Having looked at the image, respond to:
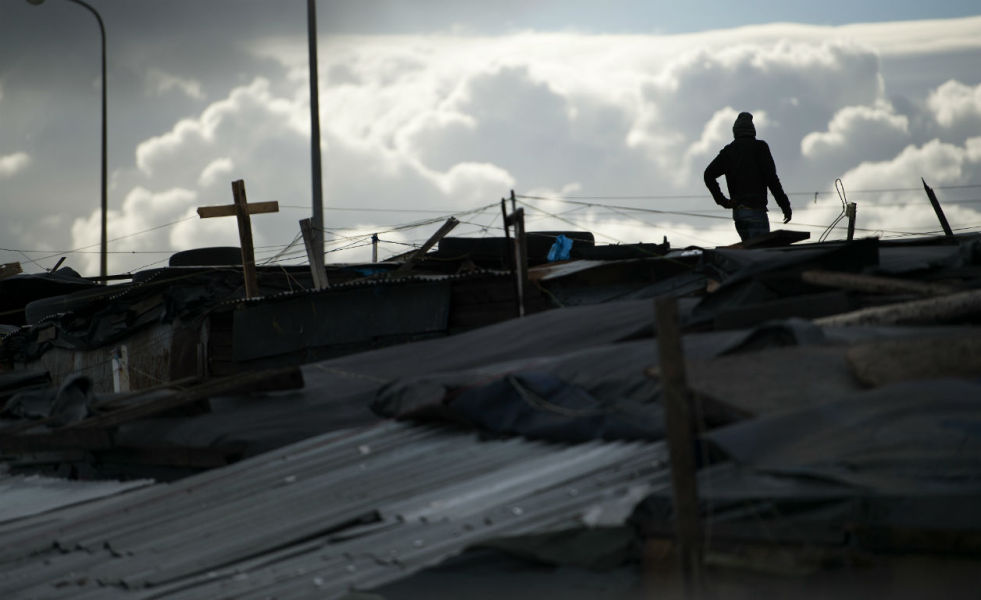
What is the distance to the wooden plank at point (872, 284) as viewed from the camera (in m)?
8.56

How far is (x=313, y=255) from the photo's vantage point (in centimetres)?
1738

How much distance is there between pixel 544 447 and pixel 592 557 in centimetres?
222

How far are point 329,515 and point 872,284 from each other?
4.86m

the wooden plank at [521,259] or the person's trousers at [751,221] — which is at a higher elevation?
the person's trousers at [751,221]

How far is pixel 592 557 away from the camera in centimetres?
455

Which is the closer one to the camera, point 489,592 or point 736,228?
point 489,592

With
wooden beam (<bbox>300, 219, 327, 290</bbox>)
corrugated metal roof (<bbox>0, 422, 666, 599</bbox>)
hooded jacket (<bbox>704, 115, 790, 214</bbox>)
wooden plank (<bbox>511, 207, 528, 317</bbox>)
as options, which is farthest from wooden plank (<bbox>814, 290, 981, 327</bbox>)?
wooden beam (<bbox>300, 219, 327, 290</bbox>)

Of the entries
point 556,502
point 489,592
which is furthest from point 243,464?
point 489,592

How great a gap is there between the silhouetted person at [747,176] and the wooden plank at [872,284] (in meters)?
5.43

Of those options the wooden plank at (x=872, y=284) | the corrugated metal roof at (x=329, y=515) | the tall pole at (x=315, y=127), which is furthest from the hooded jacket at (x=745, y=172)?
the corrugated metal roof at (x=329, y=515)

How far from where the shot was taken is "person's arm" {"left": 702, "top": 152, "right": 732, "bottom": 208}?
15.2m

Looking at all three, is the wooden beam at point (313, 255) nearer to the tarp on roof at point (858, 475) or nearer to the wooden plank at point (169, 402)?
the wooden plank at point (169, 402)

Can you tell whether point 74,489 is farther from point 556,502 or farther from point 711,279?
point 711,279

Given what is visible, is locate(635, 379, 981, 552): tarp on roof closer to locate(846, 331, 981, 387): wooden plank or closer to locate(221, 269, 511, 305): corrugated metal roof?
locate(846, 331, 981, 387): wooden plank
